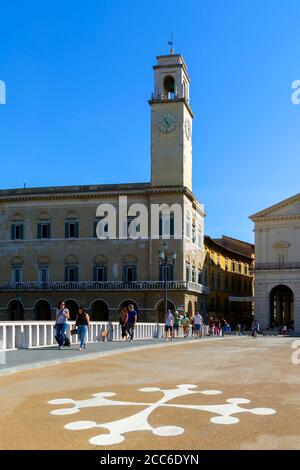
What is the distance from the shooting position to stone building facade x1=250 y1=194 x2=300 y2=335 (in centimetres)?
6356

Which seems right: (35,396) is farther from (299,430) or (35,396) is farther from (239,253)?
(239,253)

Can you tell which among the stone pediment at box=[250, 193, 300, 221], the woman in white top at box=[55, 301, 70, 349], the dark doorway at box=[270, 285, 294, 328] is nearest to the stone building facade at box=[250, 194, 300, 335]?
the stone pediment at box=[250, 193, 300, 221]

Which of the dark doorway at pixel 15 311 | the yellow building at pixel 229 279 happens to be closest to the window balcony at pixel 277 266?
the yellow building at pixel 229 279

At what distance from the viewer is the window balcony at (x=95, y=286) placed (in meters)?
56.0

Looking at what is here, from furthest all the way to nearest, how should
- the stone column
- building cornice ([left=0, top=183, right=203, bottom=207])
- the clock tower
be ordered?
the stone column < the clock tower < building cornice ([left=0, top=183, right=203, bottom=207])

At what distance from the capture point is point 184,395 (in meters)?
9.35

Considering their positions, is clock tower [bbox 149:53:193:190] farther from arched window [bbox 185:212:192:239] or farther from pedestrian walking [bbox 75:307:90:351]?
pedestrian walking [bbox 75:307:90:351]

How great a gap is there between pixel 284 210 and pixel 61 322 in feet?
161

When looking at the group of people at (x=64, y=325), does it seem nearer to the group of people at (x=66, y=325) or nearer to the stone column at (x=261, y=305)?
the group of people at (x=66, y=325)

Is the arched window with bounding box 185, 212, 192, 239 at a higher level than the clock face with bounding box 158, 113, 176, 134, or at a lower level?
lower

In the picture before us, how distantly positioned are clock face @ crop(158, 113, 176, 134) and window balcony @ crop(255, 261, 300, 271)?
17.9m

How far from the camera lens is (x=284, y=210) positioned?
212ft

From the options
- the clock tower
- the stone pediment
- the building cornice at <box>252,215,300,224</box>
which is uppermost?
the clock tower

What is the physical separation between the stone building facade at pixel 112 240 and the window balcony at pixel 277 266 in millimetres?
7880
